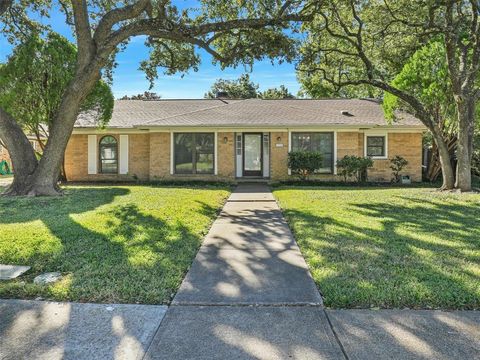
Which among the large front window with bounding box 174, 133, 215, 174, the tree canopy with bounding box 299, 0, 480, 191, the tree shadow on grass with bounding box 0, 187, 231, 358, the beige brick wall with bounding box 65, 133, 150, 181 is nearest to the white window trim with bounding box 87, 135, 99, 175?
the beige brick wall with bounding box 65, 133, 150, 181

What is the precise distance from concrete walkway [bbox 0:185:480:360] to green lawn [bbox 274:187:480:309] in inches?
10.1

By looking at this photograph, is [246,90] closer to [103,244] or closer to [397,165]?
[397,165]

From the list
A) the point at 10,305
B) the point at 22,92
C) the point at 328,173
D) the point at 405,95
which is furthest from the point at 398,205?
the point at 22,92

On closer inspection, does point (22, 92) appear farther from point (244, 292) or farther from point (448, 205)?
point (448, 205)

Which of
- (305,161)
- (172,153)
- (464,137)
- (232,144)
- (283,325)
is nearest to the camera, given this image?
(283,325)

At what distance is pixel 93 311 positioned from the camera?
3270 millimetres

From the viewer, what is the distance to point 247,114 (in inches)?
694

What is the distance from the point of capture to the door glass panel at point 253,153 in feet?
57.1

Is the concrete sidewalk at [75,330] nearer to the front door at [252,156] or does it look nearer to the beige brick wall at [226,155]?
the beige brick wall at [226,155]

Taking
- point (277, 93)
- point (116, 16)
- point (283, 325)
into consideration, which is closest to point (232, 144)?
point (116, 16)

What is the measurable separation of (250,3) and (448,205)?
8.51 meters

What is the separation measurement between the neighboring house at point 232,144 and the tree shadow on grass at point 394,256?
810cm

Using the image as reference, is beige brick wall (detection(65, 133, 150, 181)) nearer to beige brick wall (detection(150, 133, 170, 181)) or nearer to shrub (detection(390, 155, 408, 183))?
beige brick wall (detection(150, 133, 170, 181))

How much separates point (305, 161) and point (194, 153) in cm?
512
